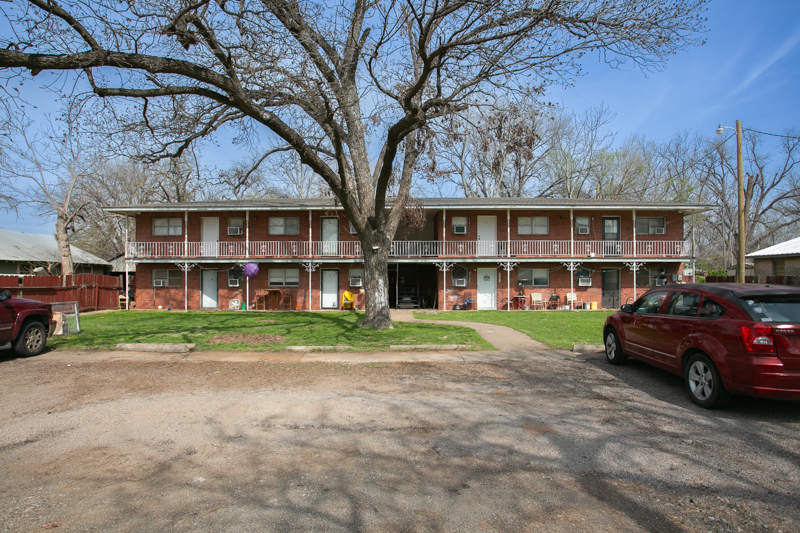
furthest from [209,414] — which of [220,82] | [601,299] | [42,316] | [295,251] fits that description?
[601,299]

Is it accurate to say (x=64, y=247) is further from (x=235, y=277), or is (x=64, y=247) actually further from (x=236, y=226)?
(x=235, y=277)

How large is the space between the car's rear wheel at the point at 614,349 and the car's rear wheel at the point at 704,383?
89.0 inches

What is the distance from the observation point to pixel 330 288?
24625 millimetres

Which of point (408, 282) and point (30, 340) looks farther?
point (408, 282)

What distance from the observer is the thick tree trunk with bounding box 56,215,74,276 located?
28609mm

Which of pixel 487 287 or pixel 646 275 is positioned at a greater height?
pixel 646 275

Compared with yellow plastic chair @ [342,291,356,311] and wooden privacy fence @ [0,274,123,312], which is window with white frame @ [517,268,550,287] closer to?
yellow plastic chair @ [342,291,356,311]

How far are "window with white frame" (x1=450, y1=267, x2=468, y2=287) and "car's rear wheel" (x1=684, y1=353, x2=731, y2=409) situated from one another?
1814 cm

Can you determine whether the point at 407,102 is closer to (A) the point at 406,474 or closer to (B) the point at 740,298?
(B) the point at 740,298

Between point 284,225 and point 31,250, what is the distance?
25337mm

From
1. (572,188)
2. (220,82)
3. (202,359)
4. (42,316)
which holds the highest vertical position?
(572,188)

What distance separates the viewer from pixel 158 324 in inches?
599

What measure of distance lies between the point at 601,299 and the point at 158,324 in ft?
72.3

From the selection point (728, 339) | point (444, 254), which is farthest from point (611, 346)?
point (444, 254)
